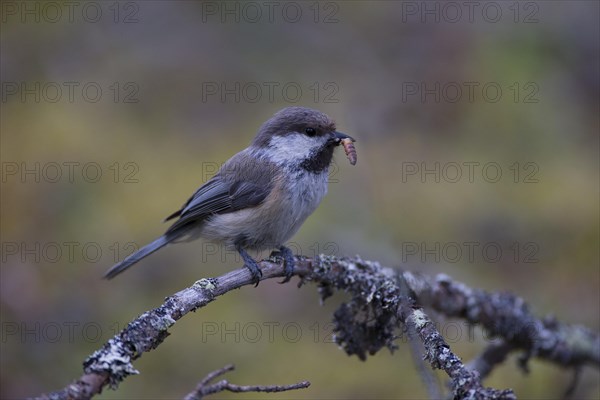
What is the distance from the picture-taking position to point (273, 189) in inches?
132

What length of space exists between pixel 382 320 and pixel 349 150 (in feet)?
3.41

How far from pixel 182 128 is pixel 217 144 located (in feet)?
1.26

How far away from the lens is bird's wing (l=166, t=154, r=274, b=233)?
3424 millimetres

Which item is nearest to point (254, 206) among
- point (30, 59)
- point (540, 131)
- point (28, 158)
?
point (28, 158)

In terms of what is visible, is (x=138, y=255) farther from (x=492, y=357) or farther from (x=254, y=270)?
(x=492, y=357)

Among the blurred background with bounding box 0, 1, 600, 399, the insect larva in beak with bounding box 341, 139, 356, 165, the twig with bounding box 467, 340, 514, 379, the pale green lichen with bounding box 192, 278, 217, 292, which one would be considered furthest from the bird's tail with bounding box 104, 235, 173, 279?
the twig with bounding box 467, 340, 514, 379

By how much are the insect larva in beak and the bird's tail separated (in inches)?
45.0

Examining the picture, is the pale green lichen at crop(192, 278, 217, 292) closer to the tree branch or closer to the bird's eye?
the tree branch

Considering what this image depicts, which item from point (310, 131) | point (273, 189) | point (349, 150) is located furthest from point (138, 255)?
point (349, 150)

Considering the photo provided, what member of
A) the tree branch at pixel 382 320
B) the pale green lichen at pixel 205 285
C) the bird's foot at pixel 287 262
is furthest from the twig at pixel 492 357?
the pale green lichen at pixel 205 285

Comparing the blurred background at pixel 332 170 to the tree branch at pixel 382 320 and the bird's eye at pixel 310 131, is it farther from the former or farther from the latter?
the bird's eye at pixel 310 131

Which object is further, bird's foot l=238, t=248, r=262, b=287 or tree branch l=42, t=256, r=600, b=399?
bird's foot l=238, t=248, r=262, b=287

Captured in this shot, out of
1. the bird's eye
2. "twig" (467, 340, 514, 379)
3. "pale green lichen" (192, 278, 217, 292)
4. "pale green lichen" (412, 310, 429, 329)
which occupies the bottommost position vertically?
"pale green lichen" (192, 278, 217, 292)

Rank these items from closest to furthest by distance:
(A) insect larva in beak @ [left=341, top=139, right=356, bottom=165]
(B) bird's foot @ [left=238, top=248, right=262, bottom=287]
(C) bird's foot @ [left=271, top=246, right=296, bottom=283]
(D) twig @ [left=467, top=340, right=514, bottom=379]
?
(B) bird's foot @ [left=238, top=248, right=262, bottom=287] < (C) bird's foot @ [left=271, top=246, right=296, bottom=283] < (D) twig @ [left=467, top=340, right=514, bottom=379] < (A) insect larva in beak @ [left=341, top=139, right=356, bottom=165]
